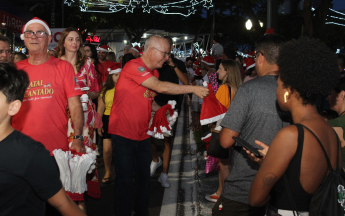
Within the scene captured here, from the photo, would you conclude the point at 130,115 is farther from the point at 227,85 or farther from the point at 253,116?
the point at 227,85

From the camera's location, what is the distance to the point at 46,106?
335 centimetres

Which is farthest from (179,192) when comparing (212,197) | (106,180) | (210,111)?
(210,111)

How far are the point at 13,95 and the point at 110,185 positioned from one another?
4635mm

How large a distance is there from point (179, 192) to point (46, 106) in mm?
3295

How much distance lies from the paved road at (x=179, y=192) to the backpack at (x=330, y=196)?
11.0ft

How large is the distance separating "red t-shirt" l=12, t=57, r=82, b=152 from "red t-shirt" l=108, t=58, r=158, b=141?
815 mm

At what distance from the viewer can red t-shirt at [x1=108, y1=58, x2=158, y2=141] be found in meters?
4.16

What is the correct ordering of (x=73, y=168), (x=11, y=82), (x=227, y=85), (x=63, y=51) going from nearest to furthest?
1. (x=11, y=82)
2. (x=73, y=168)
3. (x=63, y=51)
4. (x=227, y=85)

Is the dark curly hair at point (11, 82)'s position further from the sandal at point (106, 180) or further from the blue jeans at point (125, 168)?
the sandal at point (106, 180)

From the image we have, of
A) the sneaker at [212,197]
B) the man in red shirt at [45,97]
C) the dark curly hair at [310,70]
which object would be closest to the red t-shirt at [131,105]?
the man in red shirt at [45,97]

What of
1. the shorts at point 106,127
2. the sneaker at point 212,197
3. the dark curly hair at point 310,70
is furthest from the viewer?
the shorts at point 106,127

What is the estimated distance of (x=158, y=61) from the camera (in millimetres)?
4258

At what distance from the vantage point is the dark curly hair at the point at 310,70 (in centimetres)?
203

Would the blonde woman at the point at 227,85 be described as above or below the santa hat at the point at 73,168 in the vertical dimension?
above
